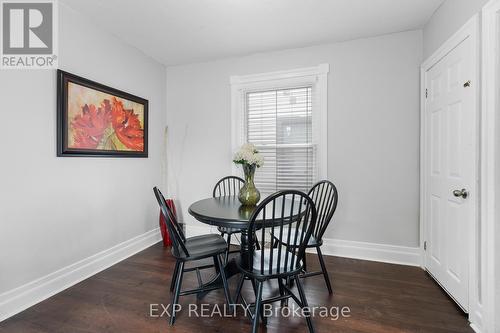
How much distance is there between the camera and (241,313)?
1.97 m

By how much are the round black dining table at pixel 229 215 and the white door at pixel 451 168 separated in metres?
1.27

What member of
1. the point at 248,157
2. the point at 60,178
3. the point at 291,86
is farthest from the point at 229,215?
the point at 291,86

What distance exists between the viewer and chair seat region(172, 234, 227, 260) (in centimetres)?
194

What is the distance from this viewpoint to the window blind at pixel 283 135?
3354mm

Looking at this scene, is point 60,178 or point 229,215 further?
point 60,178

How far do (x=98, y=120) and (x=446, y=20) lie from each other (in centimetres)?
345

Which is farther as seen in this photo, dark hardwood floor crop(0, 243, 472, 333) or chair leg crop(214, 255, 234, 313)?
chair leg crop(214, 255, 234, 313)

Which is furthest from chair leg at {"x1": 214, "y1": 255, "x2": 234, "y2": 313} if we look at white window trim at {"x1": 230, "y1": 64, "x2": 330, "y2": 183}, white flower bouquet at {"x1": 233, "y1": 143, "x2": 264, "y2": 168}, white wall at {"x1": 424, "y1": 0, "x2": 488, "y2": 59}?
white wall at {"x1": 424, "y1": 0, "x2": 488, "y2": 59}

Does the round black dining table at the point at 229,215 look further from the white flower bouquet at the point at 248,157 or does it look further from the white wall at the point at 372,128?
the white wall at the point at 372,128

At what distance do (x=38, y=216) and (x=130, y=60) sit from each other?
2037 millimetres

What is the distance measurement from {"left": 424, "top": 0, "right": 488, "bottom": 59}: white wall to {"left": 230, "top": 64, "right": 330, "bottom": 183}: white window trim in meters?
1.02

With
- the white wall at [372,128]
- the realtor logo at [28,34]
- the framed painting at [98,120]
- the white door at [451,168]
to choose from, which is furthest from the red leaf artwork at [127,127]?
the white door at [451,168]

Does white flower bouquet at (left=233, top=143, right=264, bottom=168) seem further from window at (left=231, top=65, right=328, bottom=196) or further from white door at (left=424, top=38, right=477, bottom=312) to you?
white door at (left=424, top=38, right=477, bottom=312)

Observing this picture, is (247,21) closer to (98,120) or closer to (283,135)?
(283,135)
